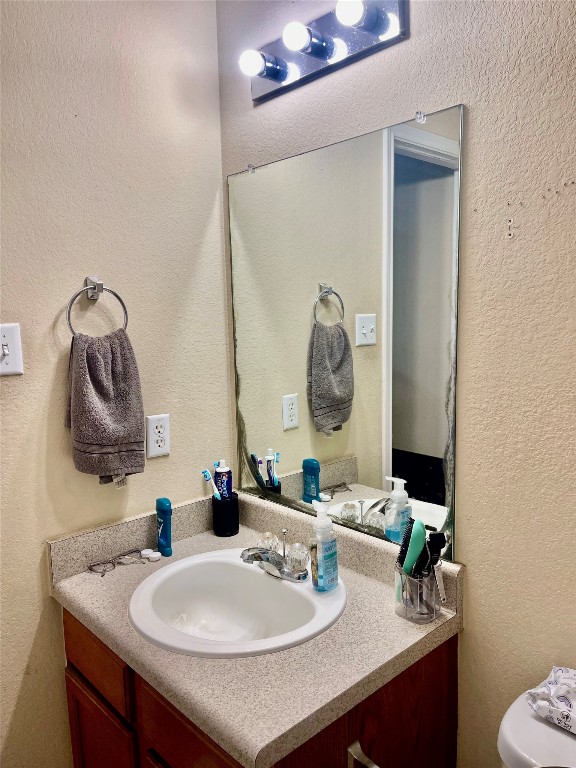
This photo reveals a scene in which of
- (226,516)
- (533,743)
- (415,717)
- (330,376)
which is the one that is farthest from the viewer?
(226,516)

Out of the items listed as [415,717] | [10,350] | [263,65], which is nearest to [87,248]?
[10,350]

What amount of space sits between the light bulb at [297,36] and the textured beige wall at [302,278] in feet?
0.72

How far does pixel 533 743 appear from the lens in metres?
0.84

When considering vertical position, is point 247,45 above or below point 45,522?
above

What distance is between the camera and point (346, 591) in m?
1.19

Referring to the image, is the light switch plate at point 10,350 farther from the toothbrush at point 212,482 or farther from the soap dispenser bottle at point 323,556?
the soap dispenser bottle at point 323,556

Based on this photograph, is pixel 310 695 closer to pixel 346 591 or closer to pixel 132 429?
pixel 346 591

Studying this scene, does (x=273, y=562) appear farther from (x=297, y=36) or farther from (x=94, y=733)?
(x=297, y=36)

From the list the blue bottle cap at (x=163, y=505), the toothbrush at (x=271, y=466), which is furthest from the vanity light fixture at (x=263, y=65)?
the blue bottle cap at (x=163, y=505)

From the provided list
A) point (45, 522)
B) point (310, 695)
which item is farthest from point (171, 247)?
point (310, 695)

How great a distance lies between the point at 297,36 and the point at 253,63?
6.0 inches

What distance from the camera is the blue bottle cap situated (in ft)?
4.64

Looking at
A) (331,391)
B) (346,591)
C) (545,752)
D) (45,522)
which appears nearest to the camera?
(545,752)

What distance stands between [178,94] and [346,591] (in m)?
1.29
